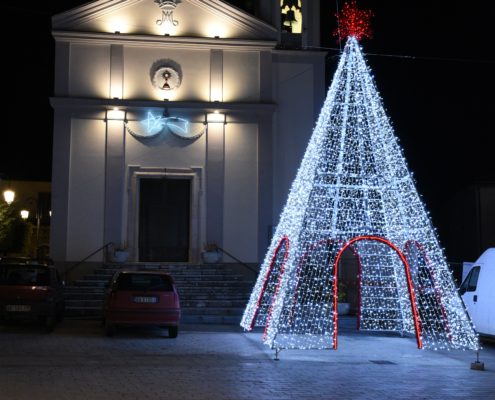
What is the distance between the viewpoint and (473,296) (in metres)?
→ 15.8

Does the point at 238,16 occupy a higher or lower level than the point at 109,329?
higher

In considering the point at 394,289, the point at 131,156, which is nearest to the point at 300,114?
the point at 131,156

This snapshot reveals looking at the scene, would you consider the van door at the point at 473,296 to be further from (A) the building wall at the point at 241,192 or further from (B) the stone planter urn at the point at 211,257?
(B) the stone planter urn at the point at 211,257

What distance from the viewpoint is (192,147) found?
23.7 metres

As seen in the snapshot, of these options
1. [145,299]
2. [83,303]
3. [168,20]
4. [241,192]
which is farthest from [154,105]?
[145,299]

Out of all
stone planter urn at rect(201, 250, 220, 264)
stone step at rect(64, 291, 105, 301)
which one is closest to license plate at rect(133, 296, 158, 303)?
stone step at rect(64, 291, 105, 301)

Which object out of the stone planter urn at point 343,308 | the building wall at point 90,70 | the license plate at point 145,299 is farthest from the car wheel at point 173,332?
the building wall at point 90,70

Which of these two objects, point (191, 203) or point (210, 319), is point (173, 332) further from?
point (191, 203)

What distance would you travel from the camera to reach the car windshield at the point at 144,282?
50.4 feet

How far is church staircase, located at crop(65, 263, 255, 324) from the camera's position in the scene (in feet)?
64.6

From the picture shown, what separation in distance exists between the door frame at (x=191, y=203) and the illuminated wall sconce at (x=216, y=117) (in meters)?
1.67

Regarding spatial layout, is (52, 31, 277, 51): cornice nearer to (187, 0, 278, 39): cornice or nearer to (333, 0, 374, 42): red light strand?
(187, 0, 278, 39): cornice

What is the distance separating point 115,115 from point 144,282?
30.4 feet

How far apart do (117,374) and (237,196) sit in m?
13.5
